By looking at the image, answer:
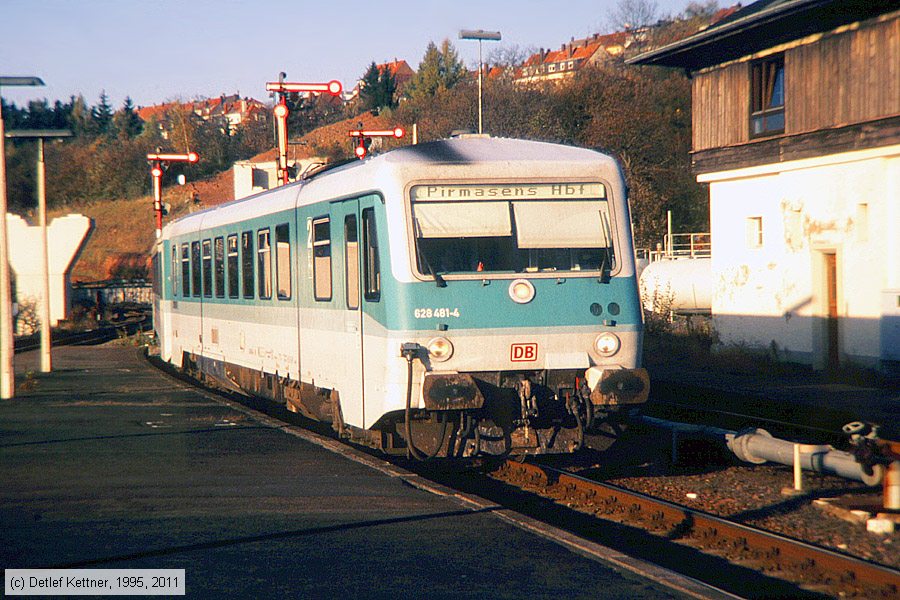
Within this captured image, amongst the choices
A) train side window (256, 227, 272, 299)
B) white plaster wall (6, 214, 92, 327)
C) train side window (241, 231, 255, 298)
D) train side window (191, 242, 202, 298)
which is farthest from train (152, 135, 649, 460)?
white plaster wall (6, 214, 92, 327)

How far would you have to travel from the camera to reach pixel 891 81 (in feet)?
69.0

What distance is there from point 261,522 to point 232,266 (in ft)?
27.3

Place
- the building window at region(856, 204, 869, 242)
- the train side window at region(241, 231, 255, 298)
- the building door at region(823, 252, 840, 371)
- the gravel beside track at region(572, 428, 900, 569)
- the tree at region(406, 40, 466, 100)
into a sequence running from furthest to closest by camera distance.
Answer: the tree at region(406, 40, 466, 100), the building door at region(823, 252, 840, 371), the building window at region(856, 204, 869, 242), the train side window at region(241, 231, 255, 298), the gravel beside track at region(572, 428, 900, 569)

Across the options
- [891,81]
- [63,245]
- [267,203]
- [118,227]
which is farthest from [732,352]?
[118,227]

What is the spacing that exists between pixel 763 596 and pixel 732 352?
62.5ft

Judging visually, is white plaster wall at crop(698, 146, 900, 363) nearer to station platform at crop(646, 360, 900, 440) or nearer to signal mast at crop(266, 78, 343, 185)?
station platform at crop(646, 360, 900, 440)

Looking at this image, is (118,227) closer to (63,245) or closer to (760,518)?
(63,245)

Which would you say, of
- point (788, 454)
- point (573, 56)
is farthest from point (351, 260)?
point (573, 56)

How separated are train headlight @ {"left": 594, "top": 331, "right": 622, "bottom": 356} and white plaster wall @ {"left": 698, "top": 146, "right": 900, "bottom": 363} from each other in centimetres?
1245

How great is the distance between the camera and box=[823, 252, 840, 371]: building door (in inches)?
906

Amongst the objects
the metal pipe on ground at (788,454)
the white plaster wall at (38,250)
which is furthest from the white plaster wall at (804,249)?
the white plaster wall at (38,250)

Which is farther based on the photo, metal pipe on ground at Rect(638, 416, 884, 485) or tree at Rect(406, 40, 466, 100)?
tree at Rect(406, 40, 466, 100)

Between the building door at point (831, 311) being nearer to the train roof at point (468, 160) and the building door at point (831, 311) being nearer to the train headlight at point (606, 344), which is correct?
the train roof at point (468, 160)

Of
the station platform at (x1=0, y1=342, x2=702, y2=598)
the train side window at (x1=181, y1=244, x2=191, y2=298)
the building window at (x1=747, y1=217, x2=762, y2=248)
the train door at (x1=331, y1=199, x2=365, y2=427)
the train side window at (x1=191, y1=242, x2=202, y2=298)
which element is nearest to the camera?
the station platform at (x1=0, y1=342, x2=702, y2=598)
